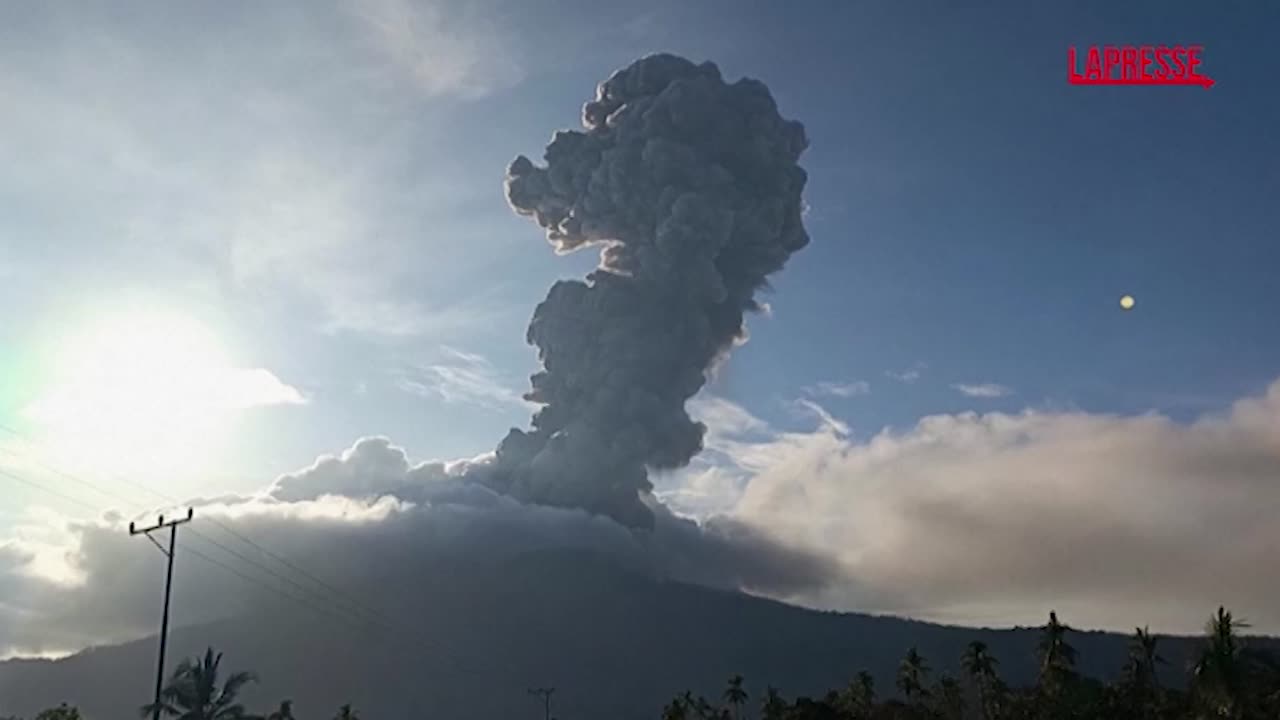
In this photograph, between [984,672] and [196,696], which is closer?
[196,696]

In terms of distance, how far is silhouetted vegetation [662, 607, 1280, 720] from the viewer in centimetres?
4922

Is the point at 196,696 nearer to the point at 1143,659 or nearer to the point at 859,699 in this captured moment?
the point at 859,699

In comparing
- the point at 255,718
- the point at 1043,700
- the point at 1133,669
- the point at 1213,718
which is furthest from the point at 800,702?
the point at 1213,718

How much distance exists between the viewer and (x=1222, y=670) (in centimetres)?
4872

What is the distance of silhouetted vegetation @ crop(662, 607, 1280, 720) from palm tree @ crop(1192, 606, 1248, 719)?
0.04 meters

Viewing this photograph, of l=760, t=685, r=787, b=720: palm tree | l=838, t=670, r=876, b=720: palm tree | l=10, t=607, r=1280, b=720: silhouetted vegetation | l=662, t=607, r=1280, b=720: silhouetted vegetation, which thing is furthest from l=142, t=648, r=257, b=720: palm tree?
l=838, t=670, r=876, b=720: palm tree

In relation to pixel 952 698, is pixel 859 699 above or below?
above

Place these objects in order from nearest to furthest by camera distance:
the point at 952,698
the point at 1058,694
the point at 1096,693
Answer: the point at 1096,693, the point at 1058,694, the point at 952,698

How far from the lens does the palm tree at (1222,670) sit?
4869cm

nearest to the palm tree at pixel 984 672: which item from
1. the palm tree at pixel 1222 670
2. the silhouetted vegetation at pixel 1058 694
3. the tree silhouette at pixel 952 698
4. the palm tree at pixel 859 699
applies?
the silhouetted vegetation at pixel 1058 694

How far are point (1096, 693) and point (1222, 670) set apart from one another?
31041 mm

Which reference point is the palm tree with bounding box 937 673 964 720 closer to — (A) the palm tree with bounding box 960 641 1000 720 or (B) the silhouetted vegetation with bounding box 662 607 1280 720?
(B) the silhouetted vegetation with bounding box 662 607 1280 720

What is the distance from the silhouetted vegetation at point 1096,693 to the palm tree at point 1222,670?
0.14 ft

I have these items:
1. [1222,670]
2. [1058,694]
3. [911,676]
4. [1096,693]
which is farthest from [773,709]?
[1222,670]
